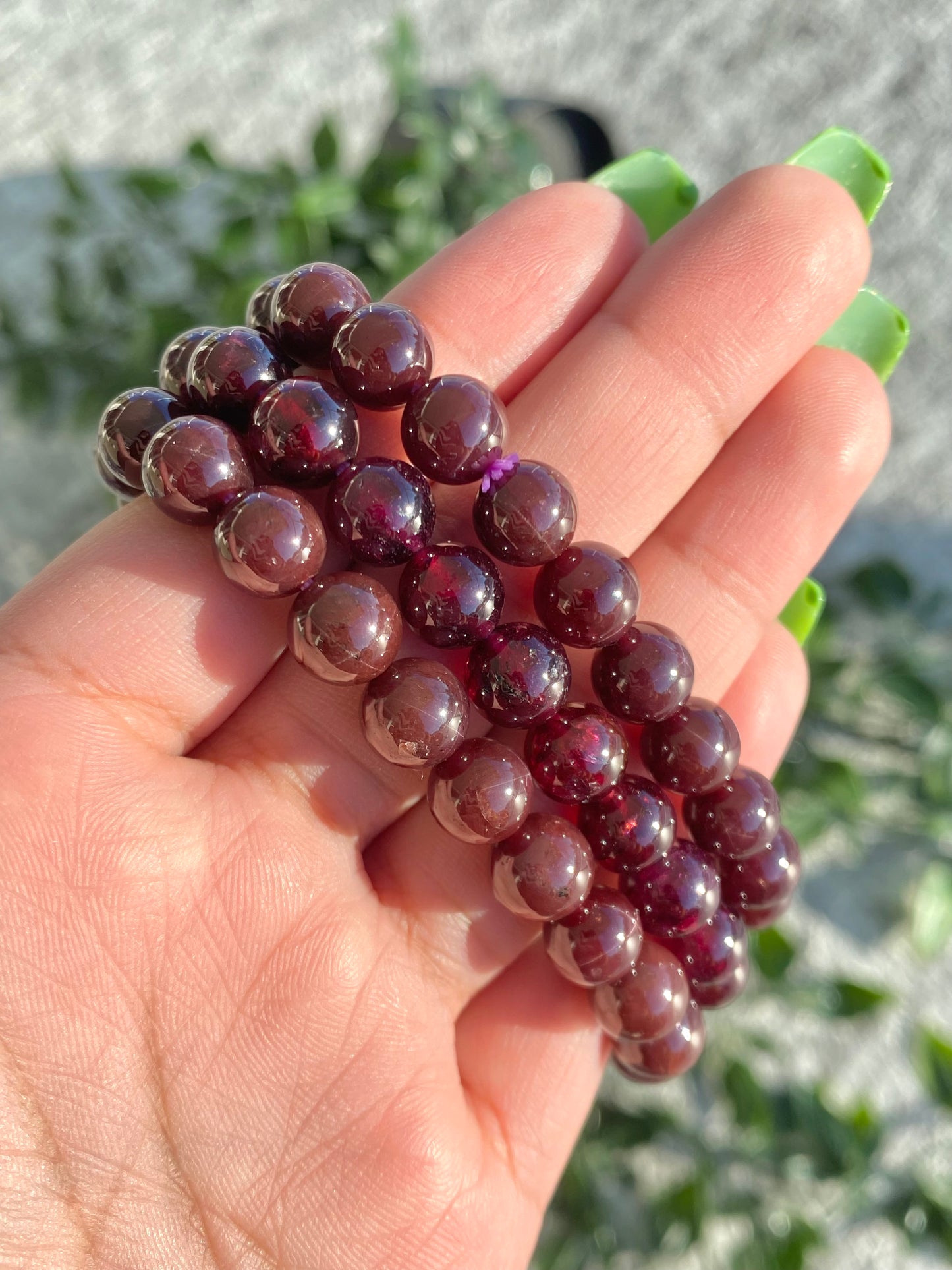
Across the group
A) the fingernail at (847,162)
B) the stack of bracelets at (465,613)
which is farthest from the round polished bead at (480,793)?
the fingernail at (847,162)

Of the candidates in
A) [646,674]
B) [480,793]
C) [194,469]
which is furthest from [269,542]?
[646,674]

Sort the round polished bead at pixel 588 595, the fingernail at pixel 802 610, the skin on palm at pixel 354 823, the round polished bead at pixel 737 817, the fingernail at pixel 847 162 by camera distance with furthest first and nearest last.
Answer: the fingernail at pixel 802 610, the fingernail at pixel 847 162, the round polished bead at pixel 737 817, the round polished bead at pixel 588 595, the skin on palm at pixel 354 823

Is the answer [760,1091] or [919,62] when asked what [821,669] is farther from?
[919,62]

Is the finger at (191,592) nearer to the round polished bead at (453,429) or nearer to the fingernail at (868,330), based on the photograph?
the round polished bead at (453,429)

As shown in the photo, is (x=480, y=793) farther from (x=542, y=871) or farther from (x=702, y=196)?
(x=702, y=196)

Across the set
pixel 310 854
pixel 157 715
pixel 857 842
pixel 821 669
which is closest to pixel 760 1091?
pixel 857 842

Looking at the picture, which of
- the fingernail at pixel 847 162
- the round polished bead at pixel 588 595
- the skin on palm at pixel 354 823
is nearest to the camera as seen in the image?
the skin on palm at pixel 354 823
